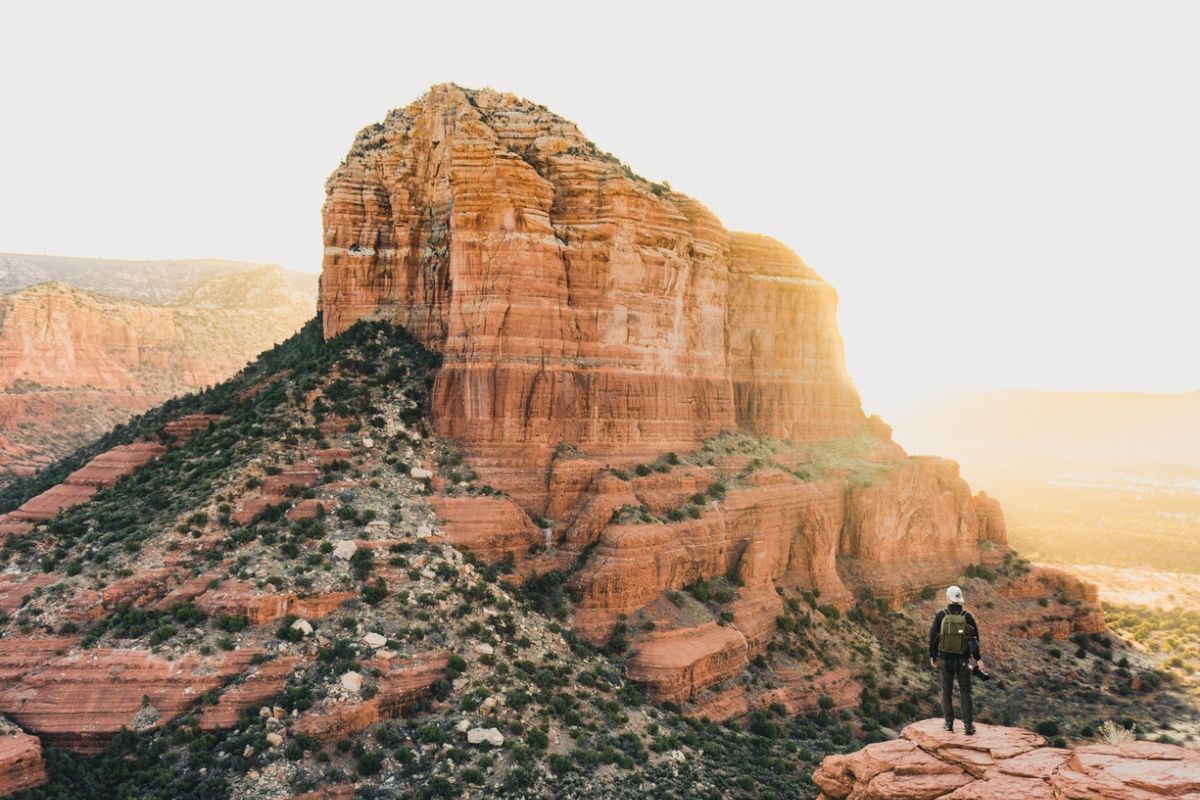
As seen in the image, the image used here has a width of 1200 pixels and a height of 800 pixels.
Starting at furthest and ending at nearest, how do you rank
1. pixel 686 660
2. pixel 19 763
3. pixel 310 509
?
1. pixel 686 660
2. pixel 310 509
3. pixel 19 763

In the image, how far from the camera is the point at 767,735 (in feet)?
142

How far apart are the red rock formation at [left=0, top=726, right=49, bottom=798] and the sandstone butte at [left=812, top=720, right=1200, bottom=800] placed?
28621 millimetres

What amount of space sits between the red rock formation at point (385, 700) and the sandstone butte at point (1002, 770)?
2011cm

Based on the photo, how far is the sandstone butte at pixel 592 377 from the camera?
1775 inches

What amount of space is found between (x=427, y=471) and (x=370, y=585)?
28.0 ft

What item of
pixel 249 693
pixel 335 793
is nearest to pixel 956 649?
pixel 335 793

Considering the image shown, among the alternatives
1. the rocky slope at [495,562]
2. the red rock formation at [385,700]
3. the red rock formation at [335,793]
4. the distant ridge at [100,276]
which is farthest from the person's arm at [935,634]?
the distant ridge at [100,276]

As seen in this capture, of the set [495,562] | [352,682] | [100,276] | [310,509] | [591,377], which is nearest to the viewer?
[352,682]

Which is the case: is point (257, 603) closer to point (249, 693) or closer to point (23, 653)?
point (249, 693)

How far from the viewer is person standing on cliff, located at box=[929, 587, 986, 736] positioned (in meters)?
18.9

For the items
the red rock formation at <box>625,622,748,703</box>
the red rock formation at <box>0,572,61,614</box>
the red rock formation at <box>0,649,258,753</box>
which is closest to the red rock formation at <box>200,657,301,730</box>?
the red rock formation at <box>0,649,258,753</box>

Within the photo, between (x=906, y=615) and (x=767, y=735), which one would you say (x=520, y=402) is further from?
(x=906, y=615)

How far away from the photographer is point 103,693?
31234 millimetres

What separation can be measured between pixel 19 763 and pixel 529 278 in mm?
32334
